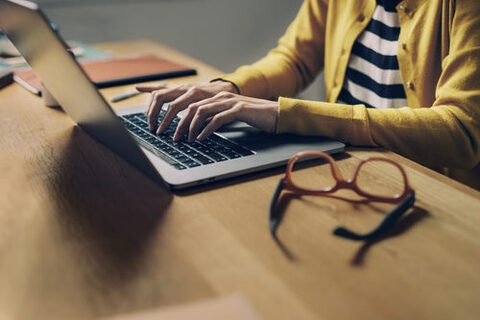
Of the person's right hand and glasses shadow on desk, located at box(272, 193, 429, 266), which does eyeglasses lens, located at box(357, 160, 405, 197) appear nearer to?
glasses shadow on desk, located at box(272, 193, 429, 266)

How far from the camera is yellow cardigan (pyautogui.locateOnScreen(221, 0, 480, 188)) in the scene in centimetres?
77

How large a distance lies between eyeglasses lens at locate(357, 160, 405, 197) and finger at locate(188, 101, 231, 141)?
10.0 inches

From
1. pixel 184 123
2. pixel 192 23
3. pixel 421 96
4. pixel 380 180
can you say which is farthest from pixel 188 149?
pixel 192 23

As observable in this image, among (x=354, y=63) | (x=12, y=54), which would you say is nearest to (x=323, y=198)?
(x=354, y=63)

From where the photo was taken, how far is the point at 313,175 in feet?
→ 2.16

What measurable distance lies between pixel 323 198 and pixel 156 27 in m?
2.10

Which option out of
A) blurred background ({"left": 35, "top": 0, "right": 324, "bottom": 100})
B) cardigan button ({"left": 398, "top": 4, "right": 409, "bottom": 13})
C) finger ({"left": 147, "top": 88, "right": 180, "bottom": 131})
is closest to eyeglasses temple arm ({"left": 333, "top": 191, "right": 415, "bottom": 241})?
finger ({"left": 147, "top": 88, "right": 180, "bottom": 131})

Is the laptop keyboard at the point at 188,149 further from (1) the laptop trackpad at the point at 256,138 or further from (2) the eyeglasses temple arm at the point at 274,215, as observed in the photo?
(2) the eyeglasses temple arm at the point at 274,215

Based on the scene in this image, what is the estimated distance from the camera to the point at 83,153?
740 millimetres

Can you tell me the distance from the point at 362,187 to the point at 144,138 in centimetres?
37

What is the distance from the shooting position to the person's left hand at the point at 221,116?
736mm

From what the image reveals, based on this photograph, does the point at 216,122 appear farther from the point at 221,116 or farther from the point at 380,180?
the point at 380,180

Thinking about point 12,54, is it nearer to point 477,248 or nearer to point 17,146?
point 17,146

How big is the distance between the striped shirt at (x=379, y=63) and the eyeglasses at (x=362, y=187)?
431mm
